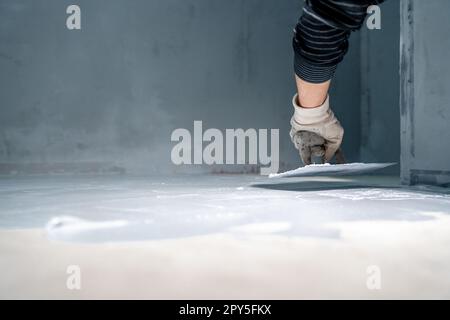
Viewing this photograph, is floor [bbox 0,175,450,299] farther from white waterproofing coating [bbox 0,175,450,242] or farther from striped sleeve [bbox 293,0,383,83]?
striped sleeve [bbox 293,0,383,83]

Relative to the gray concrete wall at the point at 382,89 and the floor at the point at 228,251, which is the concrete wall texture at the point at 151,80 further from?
the floor at the point at 228,251

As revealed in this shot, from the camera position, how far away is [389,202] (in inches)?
50.3

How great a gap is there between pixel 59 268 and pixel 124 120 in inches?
110

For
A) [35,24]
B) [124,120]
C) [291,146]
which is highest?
[35,24]

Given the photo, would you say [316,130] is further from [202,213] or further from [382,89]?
[382,89]

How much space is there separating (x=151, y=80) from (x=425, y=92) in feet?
7.16

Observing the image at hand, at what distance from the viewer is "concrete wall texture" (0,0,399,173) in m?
3.22

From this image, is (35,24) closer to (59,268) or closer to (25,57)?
(25,57)

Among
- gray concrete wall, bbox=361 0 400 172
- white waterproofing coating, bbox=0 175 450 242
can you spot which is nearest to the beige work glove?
white waterproofing coating, bbox=0 175 450 242

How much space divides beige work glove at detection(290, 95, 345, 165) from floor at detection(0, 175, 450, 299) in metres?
0.92

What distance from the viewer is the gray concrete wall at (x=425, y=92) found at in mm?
1732

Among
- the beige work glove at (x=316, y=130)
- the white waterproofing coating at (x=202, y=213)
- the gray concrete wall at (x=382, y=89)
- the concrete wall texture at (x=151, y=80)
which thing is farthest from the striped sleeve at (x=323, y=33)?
the gray concrete wall at (x=382, y=89)

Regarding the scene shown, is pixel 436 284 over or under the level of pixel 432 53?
under
